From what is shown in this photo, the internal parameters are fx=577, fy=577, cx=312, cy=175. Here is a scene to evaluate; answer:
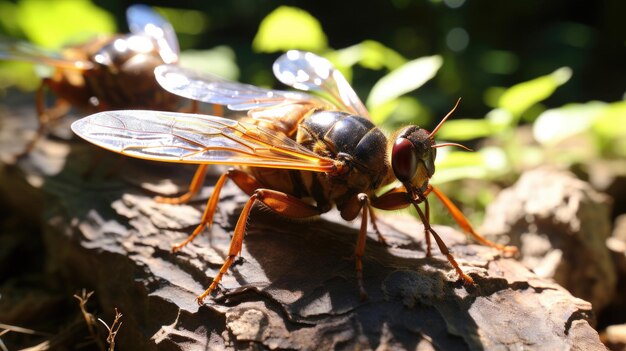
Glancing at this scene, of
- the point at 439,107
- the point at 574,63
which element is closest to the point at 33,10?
the point at 439,107

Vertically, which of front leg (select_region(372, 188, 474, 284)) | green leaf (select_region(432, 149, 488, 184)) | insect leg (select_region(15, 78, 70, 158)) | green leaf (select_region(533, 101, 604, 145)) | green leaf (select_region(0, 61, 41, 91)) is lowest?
green leaf (select_region(0, 61, 41, 91))

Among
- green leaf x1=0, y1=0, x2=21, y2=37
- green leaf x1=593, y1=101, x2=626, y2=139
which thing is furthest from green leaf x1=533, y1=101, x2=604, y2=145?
green leaf x1=0, y1=0, x2=21, y2=37

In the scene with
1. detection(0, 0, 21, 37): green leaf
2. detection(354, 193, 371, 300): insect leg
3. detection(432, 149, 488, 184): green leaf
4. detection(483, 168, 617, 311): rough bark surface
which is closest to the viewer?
detection(354, 193, 371, 300): insect leg

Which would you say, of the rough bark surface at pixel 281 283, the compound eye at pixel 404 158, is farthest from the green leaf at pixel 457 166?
the compound eye at pixel 404 158

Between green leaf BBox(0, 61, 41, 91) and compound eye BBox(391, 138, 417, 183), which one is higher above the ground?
compound eye BBox(391, 138, 417, 183)

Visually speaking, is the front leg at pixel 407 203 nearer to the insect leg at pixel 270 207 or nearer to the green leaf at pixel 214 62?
the insect leg at pixel 270 207

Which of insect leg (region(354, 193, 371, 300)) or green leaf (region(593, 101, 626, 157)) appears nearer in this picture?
insect leg (region(354, 193, 371, 300))

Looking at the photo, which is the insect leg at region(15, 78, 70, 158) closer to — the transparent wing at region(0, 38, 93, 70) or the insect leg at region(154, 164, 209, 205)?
the transparent wing at region(0, 38, 93, 70)
